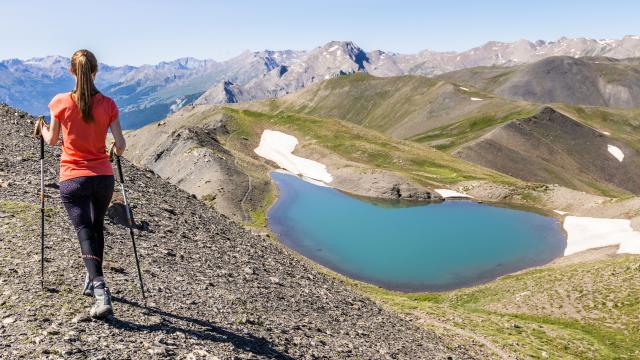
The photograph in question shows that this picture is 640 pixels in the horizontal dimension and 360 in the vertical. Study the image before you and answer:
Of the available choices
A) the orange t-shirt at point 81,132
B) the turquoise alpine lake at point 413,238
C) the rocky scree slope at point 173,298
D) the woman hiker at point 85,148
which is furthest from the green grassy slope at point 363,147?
the orange t-shirt at point 81,132

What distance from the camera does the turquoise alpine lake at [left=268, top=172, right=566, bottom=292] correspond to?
6288 cm

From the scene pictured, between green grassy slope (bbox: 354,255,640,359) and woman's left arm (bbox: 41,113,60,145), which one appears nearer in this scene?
woman's left arm (bbox: 41,113,60,145)

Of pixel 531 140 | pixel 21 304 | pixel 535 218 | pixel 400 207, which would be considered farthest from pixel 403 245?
pixel 531 140

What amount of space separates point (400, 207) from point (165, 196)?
7292cm

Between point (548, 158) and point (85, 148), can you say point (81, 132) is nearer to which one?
point (85, 148)

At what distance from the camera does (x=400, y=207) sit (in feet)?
330

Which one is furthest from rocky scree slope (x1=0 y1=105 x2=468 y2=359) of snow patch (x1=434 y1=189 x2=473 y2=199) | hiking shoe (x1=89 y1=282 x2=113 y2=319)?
snow patch (x1=434 y1=189 x2=473 y2=199)

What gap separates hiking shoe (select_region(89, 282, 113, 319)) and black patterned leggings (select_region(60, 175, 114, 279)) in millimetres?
367

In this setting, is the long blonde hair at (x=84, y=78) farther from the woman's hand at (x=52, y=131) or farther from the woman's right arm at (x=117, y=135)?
the woman's hand at (x=52, y=131)

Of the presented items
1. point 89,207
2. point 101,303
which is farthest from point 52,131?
point 101,303

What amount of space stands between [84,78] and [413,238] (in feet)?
237

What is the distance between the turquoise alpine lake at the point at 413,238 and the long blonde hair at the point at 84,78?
165 ft

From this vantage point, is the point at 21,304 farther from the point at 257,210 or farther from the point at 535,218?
the point at 535,218

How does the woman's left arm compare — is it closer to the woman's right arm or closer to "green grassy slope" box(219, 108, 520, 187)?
the woman's right arm
